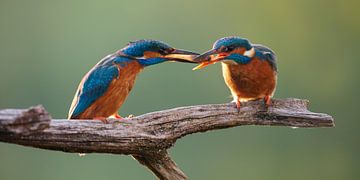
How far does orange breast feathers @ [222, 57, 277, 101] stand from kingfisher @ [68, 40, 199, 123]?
342 millimetres

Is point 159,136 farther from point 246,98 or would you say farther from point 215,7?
point 215,7

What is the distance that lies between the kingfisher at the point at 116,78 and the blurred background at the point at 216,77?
23.5ft

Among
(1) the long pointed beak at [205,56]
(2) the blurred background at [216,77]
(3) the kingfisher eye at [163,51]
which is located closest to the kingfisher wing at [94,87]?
(3) the kingfisher eye at [163,51]

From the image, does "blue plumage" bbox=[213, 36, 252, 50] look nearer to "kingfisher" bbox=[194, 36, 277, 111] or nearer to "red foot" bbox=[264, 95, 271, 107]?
"kingfisher" bbox=[194, 36, 277, 111]

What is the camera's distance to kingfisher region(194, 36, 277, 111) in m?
4.36

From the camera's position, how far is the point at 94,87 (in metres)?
4.25

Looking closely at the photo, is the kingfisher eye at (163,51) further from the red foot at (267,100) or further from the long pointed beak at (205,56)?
the red foot at (267,100)

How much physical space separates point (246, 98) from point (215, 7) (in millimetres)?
9561

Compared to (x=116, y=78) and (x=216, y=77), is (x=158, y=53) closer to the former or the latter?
(x=116, y=78)

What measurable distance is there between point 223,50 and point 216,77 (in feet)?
26.0

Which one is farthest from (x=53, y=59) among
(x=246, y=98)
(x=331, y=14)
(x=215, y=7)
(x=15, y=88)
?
(x=246, y=98)

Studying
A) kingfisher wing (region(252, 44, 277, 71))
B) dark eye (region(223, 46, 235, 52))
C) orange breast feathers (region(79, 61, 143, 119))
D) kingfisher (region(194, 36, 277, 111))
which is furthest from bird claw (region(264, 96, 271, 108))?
orange breast feathers (region(79, 61, 143, 119))

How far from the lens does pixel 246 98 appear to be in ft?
14.9

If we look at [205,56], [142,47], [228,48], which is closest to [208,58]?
[205,56]
